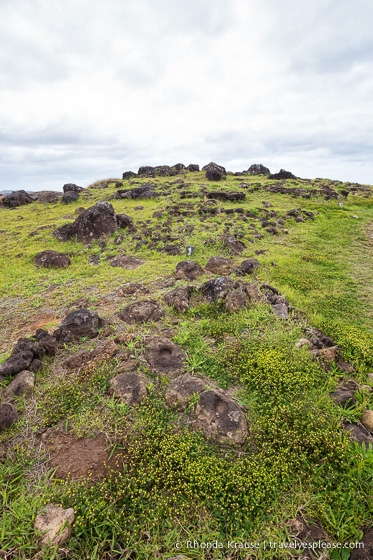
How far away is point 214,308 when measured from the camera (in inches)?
342

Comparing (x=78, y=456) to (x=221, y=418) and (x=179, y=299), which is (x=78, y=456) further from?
(x=179, y=299)

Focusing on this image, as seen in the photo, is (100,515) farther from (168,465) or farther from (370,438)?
(370,438)

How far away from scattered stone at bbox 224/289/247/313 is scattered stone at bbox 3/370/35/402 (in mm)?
5177

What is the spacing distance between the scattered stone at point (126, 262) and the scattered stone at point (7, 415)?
28.1 ft

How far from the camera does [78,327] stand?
7793mm

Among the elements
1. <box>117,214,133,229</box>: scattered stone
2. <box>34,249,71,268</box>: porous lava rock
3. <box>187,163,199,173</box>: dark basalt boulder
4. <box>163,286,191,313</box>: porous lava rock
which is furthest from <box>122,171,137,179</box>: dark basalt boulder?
A: <box>163,286,191,313</box>: porous lava rock

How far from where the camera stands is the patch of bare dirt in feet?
14.7

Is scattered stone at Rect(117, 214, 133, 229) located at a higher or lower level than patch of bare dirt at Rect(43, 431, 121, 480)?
higher

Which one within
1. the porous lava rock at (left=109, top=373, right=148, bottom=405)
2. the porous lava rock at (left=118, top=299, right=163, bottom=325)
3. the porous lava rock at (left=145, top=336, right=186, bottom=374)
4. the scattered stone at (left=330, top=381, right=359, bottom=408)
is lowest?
the scattered stone at (left=330, top=381, right=359, bottom=408)

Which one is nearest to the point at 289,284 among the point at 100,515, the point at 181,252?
the point at 181,252

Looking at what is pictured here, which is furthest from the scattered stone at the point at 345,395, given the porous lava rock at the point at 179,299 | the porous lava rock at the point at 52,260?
the porous lava rock at the point at 52,260

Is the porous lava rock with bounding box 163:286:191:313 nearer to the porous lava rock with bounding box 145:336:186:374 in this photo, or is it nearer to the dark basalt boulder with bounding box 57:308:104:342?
the porous lava rock with bounding box 145:336:186:374

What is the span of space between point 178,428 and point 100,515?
165 centimetres

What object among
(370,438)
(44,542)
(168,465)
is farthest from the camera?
(370,438)
